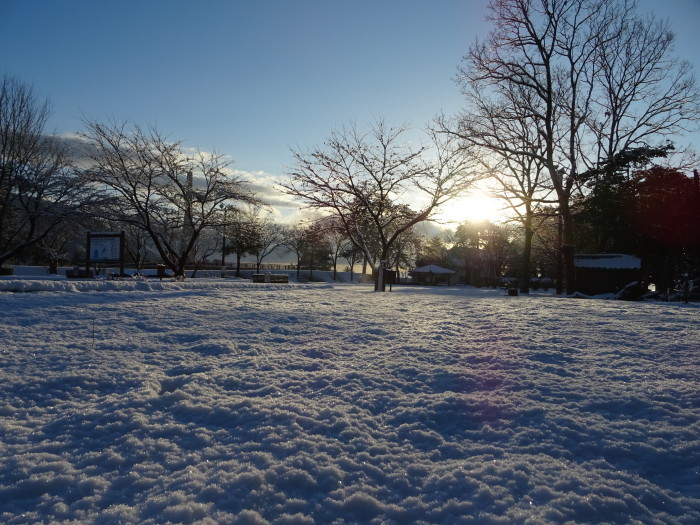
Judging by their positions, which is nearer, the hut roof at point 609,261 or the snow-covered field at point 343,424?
the snow-covered field at point 343,424

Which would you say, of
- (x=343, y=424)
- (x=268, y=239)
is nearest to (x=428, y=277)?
(x=268, y=239)

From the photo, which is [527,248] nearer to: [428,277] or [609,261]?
[609,261]

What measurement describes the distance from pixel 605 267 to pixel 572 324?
1350cm

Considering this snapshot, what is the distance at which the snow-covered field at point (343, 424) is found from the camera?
221 centimetres

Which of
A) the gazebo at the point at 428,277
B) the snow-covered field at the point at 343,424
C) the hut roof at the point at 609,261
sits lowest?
the snow-covered field at the point at 343,424

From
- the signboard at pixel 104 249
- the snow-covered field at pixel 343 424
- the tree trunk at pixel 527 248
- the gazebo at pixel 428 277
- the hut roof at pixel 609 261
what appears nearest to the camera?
the snow-covered field at pixel 343 424

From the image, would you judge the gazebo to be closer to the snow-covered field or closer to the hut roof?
the hut roof

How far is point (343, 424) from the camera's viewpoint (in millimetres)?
3154

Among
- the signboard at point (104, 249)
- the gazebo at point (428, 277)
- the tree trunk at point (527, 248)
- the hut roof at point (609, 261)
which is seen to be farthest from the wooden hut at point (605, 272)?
the gazebo at point (428, 277)

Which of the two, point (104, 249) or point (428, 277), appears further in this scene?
point (428, 277)

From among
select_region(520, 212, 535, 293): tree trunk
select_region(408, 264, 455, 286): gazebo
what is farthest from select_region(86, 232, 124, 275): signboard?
select_region(408, 264, 455, 286): gazebo

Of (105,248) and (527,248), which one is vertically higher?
(527,248)

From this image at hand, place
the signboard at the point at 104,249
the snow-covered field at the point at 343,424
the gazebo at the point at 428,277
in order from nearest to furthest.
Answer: the snow-covered field at the point at 343,424 < the signboard at the point at 104,249 < the gazebo at the point at 428,277

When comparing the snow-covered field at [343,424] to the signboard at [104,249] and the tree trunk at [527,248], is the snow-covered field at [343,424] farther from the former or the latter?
the tree trunk at [527,248]
